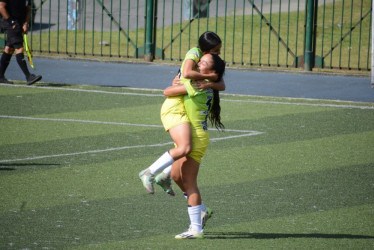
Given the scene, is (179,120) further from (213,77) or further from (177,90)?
(213,77)

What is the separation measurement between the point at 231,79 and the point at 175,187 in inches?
412

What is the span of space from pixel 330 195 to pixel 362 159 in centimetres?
204

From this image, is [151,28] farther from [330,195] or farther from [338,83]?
[330,195]

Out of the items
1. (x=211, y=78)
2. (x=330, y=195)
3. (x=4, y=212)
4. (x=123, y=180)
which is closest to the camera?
(x=211, y=78)

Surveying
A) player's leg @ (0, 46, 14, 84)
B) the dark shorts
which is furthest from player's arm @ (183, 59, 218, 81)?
player's leg @ (0, 46, 14, 84)

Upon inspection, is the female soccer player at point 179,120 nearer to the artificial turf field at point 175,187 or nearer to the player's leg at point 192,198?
the player's leg at point 192,198

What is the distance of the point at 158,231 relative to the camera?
22.6ft

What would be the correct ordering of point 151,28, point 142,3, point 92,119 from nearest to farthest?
point 92,119 → point 151,28 → point 142,3

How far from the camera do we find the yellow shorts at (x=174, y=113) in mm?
6734

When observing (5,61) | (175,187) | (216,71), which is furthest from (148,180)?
(5,61)

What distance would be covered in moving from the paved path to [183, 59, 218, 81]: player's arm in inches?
383

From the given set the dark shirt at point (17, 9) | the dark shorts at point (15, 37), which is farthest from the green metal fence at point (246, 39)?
the dark shorts at point (15, 37)

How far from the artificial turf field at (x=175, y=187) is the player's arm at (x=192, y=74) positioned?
1222 millimetres

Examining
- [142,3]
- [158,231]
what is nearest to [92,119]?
[158,231]
